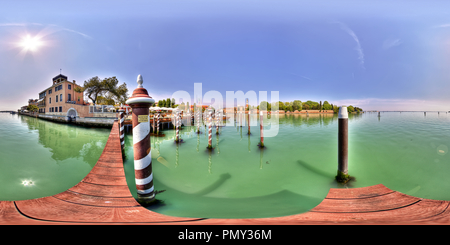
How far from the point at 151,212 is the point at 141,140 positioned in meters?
0.87

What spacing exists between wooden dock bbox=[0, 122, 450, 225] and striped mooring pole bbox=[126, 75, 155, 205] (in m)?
0.23

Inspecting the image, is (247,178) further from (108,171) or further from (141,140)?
(108,171)

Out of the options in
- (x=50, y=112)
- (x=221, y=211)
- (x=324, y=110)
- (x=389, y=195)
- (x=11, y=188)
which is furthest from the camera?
(x=324, y=110)

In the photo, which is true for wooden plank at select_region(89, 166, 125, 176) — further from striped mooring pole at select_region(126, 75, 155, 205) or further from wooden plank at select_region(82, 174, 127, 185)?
striped mooring pole at select_region(126, 75, 155, 205)

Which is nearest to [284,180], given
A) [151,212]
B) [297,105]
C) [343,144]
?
[343,144]

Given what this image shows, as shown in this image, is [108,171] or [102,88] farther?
[102,88]

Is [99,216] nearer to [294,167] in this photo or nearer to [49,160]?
[49,160]

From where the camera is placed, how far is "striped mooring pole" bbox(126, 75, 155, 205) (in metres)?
1.60

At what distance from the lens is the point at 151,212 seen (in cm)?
103

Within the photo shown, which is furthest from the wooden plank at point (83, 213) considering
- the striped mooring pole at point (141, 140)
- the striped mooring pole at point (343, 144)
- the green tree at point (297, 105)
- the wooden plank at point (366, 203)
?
the green tree at point (297, 105)

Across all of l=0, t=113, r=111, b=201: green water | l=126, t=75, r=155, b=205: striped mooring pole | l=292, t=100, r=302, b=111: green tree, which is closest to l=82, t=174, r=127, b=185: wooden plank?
l=126, t=75, r=155, b=205: striped mooring pole

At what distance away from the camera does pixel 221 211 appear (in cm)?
175
